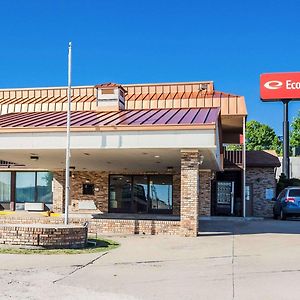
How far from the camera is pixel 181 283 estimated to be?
8094mm

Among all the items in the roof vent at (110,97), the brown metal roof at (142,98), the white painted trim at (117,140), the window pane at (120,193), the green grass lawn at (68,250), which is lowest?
the green grass lawn at (68,250)

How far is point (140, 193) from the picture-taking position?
89.7 feet

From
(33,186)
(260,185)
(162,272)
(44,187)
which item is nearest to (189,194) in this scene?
(162,272)

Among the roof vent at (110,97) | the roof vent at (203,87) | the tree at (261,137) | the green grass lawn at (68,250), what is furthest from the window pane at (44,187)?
the tree at (261,137)

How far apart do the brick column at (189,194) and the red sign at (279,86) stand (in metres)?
24.0

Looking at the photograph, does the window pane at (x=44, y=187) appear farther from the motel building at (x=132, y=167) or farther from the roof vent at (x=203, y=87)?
the roof vent at (x=203, y=87)

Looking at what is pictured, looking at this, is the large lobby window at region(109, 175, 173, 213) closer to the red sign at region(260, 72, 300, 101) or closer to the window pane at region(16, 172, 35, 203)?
the window pane at region(16, 172, 35, 203)

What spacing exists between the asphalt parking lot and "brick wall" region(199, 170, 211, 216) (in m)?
11.9

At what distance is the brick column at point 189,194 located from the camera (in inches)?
595

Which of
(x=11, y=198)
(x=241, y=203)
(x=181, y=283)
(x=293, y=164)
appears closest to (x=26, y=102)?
(x=11, y=198)

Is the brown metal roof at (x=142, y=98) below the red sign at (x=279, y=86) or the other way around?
below

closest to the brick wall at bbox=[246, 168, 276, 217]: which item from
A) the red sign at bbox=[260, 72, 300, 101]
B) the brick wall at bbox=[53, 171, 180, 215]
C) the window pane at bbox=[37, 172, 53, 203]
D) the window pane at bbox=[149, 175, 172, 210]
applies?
the window pane at bbox=[149, 175, 172, 210]

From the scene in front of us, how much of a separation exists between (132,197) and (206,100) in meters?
6.64

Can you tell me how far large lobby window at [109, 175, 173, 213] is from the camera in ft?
88.3
